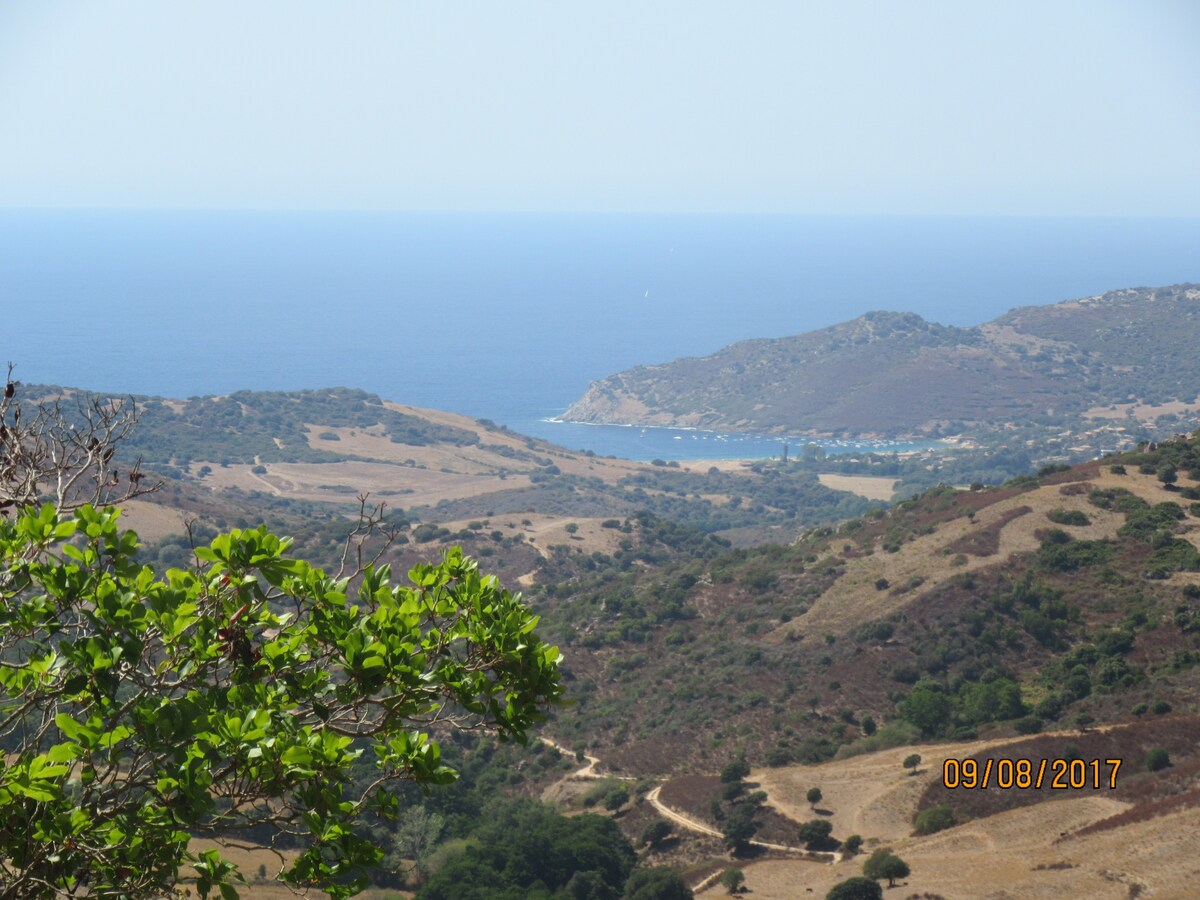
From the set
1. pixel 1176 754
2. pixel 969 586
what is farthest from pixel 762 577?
pixel 1176 754

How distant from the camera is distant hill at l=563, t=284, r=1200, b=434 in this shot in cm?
14538

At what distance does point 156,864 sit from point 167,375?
184971 millimetres

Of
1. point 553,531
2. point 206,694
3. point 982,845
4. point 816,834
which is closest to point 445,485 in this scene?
point 553,531

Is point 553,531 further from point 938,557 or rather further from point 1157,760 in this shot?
point 1157,760

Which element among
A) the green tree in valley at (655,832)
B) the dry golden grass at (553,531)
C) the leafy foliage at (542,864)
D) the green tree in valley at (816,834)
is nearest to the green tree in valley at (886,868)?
the green tree in valley at (816,834)

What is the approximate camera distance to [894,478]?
118 m

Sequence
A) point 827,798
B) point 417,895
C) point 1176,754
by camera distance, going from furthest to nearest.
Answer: point 827,798
point 1176,754
point 417,895

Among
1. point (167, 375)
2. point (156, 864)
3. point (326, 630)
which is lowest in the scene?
point (167, 375)

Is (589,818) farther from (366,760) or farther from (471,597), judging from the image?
(471,597)

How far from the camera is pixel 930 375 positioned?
153750mm

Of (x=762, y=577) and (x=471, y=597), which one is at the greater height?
(x=471, y=597)
